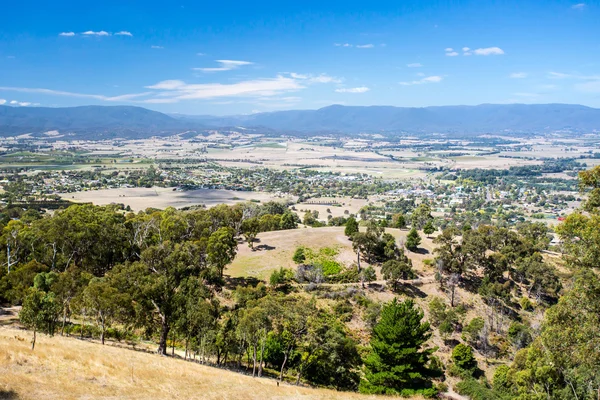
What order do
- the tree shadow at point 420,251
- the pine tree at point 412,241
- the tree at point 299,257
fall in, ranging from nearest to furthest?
the tree at point 299,257
the pine tree at point 412,241
the tree shadow at point 420,251

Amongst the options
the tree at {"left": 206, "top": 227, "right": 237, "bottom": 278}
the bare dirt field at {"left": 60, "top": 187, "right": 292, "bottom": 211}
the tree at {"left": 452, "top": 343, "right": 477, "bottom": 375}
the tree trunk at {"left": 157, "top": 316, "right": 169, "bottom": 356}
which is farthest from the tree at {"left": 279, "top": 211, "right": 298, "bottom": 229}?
the bare dirt field at {"left": 60, "top": 187, "right": 292, "bottom": 211}

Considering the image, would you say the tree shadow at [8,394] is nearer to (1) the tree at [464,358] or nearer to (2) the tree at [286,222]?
(1) the tree at [464,358]

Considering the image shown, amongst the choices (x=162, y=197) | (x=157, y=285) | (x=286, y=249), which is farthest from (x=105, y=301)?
(x=162, y=197)

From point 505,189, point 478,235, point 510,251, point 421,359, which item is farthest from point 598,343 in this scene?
point 505,189

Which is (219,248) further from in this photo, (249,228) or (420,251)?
(420,251)

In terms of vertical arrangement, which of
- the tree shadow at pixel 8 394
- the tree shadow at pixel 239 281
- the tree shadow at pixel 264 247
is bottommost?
the tree shadow at pixel 239 281

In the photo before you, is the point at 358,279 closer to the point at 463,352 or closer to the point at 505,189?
the point at 463,352

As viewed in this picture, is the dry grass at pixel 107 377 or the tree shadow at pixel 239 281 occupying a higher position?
the dry grass at pixel 107 377

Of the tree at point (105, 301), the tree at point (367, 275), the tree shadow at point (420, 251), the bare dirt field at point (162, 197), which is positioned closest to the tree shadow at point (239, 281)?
the tree at point (367, 275)
